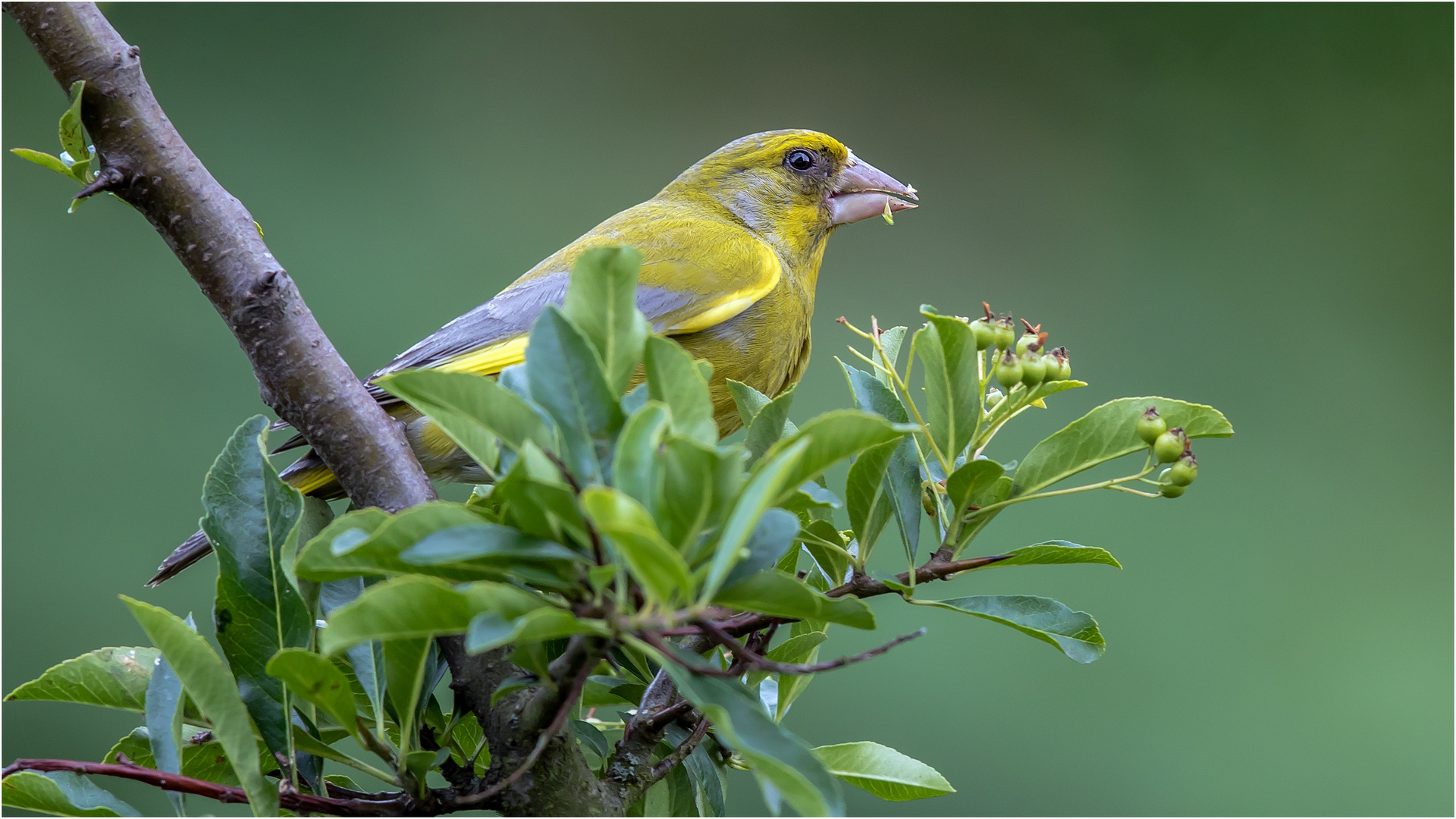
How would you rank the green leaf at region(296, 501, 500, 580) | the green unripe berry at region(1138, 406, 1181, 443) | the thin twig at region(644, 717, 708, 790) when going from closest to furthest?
1. the green leaf at region(296, 501, 500, 580)
2. the green unripe berry at region(1138, 406, 1181, 443)
3. the thin twig at region(644, 717, 708, 790)

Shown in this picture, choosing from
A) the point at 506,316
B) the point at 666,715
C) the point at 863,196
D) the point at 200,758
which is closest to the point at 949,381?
the point at 666,715

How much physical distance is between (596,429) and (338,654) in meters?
0.41

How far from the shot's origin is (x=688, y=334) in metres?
1.96

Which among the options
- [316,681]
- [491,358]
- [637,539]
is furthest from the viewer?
[491,358]

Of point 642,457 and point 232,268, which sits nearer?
point 642,457

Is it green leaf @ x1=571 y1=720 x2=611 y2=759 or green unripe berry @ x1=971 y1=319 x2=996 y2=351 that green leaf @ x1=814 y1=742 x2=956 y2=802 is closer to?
green leaf @ x1=571 y1=720 x2=611 y2=759

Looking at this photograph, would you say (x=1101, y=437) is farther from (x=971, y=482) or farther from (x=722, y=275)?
(x=722, y=275)

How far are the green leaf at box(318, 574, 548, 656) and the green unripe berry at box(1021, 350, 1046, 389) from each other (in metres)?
0.46

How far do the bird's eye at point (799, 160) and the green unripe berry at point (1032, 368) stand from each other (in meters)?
1.55

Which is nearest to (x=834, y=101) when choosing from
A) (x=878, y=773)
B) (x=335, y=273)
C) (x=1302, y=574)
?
(x=335, y=273)

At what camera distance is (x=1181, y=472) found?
92cm

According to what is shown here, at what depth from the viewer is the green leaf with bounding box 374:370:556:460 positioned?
0.72 m

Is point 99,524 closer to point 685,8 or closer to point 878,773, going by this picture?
point 685,8

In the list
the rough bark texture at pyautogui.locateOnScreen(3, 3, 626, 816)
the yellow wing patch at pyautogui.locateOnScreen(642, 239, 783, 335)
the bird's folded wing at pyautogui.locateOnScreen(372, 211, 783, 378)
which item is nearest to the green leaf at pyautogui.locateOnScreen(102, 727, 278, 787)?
the rough bark texture at pyautogui.locateOnScreen(3, 3, 626, 816)
